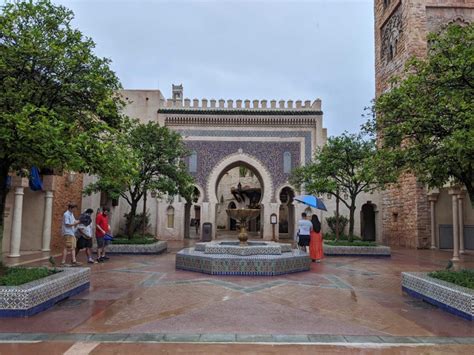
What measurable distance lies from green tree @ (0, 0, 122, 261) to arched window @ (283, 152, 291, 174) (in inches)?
683

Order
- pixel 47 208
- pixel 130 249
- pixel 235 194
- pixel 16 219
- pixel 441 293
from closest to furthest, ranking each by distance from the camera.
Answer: pixel 441 293 < pixel 16 219 < pixel 47 208 < pixel 130 249 < pixel 235 194

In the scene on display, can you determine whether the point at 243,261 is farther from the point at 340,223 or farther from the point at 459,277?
the point at 340,223

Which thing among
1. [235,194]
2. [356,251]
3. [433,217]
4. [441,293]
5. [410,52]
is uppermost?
[410,52]

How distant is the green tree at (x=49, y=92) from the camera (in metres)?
5.54

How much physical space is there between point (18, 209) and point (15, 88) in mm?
7406

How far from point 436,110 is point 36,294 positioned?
721cm

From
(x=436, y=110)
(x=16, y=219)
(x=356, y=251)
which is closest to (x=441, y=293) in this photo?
(x=436, y=110)

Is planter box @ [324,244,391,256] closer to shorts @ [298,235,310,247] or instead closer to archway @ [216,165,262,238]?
shorts @ [298,235,310,247]

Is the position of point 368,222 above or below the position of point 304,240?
above

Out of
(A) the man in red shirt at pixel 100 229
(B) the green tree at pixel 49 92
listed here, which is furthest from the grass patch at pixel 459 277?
(A) the man in red shirt at pixel 100 229

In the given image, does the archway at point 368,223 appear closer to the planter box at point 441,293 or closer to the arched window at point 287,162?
the arched window at point 287,162

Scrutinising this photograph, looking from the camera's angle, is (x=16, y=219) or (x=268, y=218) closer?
(x=16, y=219)

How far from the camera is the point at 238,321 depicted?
17.1 feet

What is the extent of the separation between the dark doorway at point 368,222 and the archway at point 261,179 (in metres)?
6.41
